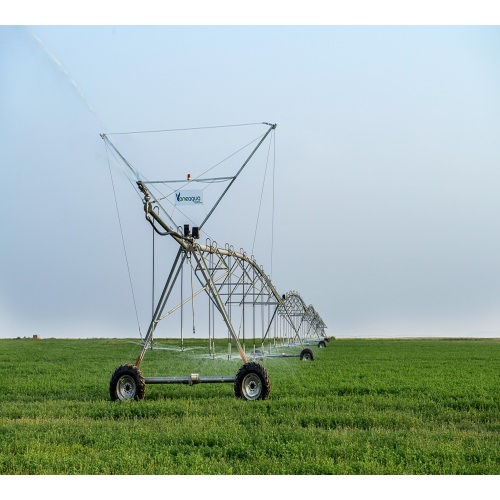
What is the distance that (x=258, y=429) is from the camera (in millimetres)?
13633

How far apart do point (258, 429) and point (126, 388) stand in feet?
20.6

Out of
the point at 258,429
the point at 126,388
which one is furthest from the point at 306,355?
the point at 258,429

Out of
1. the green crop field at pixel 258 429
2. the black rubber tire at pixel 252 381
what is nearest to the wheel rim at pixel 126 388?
the green crop field at pixel 258 429

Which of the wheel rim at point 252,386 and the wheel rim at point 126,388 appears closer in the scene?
the wheel rim at point 252,386

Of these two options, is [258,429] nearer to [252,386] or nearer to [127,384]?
[252,386]

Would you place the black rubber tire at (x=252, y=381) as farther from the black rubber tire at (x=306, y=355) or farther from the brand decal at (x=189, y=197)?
Answer: the black rubber tire at (x=306, y=355)

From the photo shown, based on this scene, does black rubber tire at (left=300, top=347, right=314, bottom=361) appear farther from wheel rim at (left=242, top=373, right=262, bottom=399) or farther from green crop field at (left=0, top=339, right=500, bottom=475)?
wheel rim at (left=242, top=373, right=262, bottom=399)

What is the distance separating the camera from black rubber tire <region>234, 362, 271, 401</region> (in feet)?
60.5

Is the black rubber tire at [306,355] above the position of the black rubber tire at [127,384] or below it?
above

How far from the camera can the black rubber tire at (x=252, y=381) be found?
18.4 metres

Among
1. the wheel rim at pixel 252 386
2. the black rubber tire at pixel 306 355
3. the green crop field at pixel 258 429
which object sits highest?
the black rubber tire at pixel 306 355

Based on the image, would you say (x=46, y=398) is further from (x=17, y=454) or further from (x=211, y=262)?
(x=17, y=454)

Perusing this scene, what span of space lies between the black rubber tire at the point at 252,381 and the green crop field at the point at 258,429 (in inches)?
14.8

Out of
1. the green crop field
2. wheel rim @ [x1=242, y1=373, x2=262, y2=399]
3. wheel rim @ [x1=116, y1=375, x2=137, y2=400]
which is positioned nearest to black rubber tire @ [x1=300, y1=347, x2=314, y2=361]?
the green crop field
